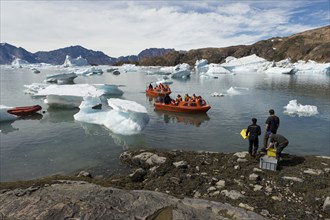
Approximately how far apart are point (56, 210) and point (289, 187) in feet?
21.7

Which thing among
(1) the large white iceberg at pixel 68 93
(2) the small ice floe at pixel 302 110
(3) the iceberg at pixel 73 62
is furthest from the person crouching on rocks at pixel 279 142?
(3) the iceberg at pixel 73 62

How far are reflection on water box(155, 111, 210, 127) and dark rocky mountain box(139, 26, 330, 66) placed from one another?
86761 mm

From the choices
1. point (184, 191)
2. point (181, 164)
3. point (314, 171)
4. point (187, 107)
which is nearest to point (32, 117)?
point (187, 107)

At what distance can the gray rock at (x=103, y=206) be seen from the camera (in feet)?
17.3

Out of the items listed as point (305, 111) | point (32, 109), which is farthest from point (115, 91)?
point (305, 111)

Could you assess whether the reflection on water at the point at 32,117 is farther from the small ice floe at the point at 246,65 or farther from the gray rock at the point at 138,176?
the small ice floe at the point at 246,65

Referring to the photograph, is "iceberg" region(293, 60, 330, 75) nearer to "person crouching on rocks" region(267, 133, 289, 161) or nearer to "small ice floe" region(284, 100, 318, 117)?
"small ice floe" region(284, 100, 318, 117)

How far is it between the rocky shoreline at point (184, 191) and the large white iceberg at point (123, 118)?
4011 millimetres

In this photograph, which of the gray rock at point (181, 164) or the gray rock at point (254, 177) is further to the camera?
the gray rock at point (181, 164)

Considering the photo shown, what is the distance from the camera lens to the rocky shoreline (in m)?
5.51

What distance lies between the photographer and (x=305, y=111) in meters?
21.9

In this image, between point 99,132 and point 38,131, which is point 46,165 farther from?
point 38,131

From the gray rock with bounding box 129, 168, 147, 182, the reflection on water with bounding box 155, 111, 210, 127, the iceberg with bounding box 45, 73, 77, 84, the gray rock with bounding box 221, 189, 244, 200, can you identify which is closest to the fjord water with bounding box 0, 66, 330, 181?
the reflection on water with bounding box 155, 111, 210, 127

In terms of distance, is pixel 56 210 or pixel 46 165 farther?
pixel 46 165
